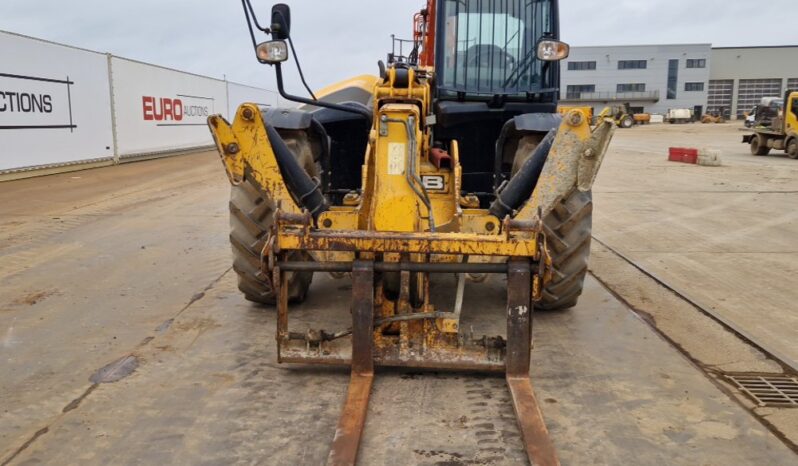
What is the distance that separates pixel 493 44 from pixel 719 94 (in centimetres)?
8469

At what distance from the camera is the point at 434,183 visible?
502cm

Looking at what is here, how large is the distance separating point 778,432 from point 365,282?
233 cm

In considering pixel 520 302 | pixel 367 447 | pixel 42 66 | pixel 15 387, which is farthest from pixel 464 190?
pixel 42 66

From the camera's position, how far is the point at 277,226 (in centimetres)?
386

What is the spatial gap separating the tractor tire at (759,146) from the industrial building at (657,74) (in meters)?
51.9

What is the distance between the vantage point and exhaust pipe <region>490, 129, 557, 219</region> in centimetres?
442

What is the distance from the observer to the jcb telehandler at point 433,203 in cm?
384

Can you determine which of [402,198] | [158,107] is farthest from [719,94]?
[402,198]

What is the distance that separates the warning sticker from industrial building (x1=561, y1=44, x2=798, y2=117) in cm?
7507

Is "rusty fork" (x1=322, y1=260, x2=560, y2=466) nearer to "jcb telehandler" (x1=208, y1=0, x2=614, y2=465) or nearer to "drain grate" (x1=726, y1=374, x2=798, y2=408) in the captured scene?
"jcb telehandler" (x1=208, y1=0, x2=614, y2=465)

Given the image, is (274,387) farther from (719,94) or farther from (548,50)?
(719,94)

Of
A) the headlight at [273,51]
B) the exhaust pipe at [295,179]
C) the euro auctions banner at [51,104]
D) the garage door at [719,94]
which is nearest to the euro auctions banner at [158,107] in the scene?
the euro auctions banner at [51,104]

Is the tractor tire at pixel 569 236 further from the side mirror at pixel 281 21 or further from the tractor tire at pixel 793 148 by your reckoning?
the tractor tire at pixel 793 148

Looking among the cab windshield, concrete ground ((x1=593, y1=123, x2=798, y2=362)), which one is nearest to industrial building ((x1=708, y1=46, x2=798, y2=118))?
concrete ground ((x1=593, y1=123, x2=798, y2=362))
